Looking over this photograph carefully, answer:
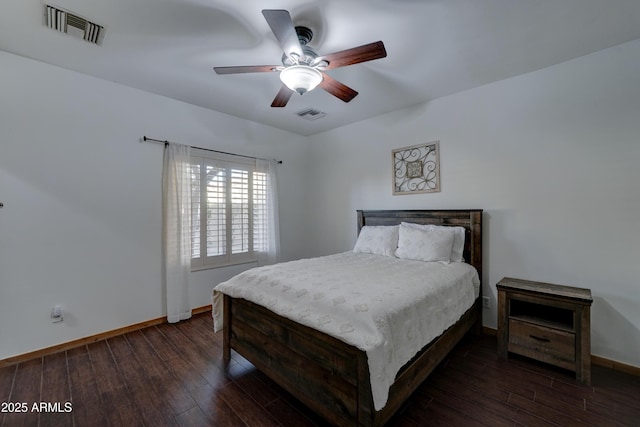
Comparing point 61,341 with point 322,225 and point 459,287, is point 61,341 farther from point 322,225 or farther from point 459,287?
point 459,287

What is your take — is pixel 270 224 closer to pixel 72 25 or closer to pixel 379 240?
pixel 379 240

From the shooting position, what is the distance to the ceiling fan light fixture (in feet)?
6.13

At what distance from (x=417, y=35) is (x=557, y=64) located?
4.95 ft

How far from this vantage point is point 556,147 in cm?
250

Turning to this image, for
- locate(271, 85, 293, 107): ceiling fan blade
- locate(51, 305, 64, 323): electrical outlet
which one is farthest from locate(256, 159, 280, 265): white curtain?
locate(51, 305, 64, 323): electrical outlet

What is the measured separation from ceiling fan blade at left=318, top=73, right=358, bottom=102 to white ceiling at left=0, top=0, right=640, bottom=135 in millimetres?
305

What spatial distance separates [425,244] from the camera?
112 inches

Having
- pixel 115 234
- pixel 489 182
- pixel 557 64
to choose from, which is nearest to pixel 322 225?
pixel 489 182

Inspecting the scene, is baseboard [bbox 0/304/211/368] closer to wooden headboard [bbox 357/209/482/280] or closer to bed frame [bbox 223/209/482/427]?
bed frame [bbox 223/209/482/427]

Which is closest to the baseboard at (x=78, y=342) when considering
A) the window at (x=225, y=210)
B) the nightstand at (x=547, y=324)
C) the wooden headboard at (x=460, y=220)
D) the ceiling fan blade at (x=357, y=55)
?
the window at (x=225, y=210)

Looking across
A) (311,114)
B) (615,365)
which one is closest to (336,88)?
(311,114)

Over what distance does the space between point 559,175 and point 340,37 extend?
7.68ft

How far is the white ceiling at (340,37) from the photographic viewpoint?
1796mm

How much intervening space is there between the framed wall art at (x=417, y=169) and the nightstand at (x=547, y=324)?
137cm
